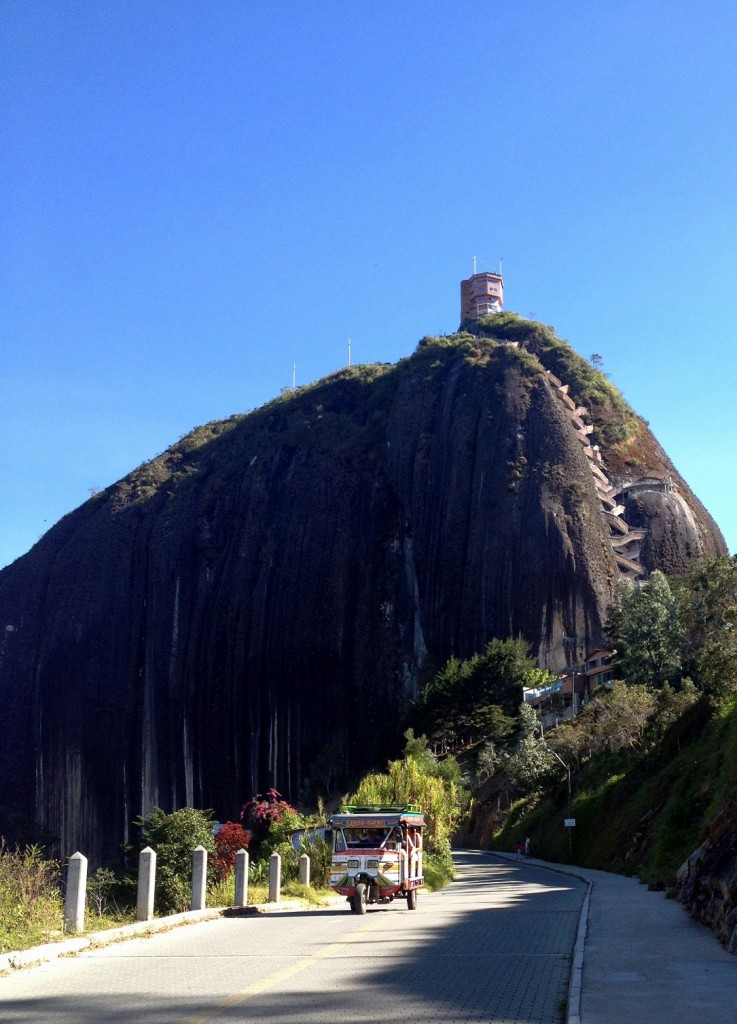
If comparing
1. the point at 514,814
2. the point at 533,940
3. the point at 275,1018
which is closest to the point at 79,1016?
the point at 275,1018

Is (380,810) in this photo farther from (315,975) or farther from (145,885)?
(315,975)

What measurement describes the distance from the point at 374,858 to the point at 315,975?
852 cm

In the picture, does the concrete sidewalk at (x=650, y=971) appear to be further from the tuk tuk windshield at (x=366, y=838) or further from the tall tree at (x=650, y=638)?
the tall tree at (x=650, y=638)

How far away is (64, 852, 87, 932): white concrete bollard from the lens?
12.7 m

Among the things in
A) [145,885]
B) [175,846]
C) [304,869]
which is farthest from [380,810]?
[145,885]

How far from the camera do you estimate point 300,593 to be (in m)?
85.3

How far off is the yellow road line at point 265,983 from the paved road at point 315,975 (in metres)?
0.01

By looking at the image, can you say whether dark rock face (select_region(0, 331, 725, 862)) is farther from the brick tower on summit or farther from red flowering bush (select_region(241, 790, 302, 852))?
red flowering bush (select_region(241, 790, 302, 852))

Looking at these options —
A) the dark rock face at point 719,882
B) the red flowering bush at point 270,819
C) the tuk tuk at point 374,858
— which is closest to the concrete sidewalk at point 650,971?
the dark rock face at point 719,882

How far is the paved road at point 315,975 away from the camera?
810cm

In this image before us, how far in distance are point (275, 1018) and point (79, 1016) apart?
1504mm

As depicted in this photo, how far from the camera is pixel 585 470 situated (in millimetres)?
81750

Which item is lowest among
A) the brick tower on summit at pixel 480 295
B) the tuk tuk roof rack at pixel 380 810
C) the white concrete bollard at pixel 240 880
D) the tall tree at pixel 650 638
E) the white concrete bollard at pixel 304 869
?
the white concrete bollard at pixel 304 869

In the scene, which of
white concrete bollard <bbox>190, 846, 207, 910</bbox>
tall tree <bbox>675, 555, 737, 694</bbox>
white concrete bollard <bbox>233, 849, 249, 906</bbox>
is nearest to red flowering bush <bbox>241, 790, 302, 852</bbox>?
white concrete bollard <bbox>233, 849, 249, 906</bbox>
